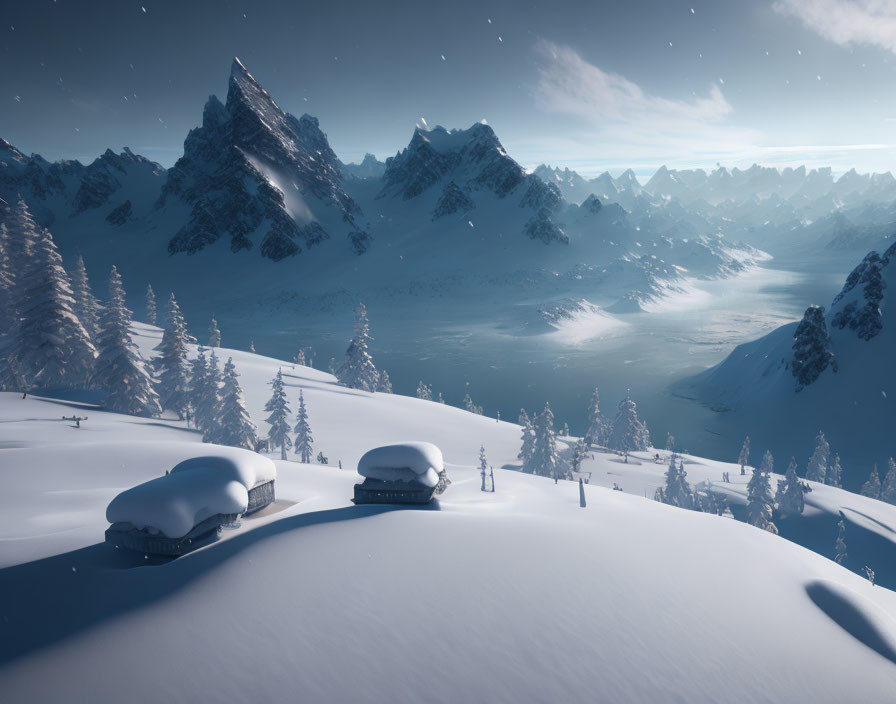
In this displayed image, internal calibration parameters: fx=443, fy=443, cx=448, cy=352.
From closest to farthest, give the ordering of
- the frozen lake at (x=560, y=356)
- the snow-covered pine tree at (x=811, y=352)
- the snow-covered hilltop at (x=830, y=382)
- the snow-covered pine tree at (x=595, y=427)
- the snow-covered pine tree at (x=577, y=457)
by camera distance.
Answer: the snow-covered pine tree at (x=577, y=457)
the snow-covered pine tree at (x=595, y=427)
the snow-covered hilltop at (x=830, y=382)
the snow-covered pine tree at (x=811, y=352)
the frozen lake at (x=560, y=356)

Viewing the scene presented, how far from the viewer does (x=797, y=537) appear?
40844 mm

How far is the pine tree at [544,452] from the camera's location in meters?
43.3

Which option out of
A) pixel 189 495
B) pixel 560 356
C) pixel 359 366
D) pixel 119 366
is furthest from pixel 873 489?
pixel 560 356

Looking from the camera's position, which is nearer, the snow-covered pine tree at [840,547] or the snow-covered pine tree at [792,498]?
the snow-covered pine tree at [840,547]

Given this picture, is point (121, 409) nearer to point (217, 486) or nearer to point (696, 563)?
point (217, 486)

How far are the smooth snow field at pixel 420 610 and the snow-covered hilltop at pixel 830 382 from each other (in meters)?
81.6

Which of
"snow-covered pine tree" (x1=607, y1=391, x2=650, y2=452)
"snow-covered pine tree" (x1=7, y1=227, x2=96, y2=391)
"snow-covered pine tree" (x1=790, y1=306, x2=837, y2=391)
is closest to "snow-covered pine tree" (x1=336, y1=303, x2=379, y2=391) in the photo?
"snow-covered pine tree" (x1=7, y1=227, x2=96, y2=391)

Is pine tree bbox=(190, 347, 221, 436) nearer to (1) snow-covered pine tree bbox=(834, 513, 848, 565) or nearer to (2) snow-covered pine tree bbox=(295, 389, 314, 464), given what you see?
(2) snow-covered pine tree bbox=(295, 389, 314, 464)

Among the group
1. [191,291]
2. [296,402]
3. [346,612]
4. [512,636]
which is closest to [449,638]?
[512,636]

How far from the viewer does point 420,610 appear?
23.2 feet

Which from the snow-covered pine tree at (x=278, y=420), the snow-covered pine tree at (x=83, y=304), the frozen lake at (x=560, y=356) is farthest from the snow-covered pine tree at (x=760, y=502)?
the snow-covered pine tree at (x=83, y=304)

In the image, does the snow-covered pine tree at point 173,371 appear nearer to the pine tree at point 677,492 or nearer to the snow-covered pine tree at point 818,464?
the pine tree at point 677,492

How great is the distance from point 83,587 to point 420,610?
222 inches

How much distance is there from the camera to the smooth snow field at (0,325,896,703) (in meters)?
5.78
